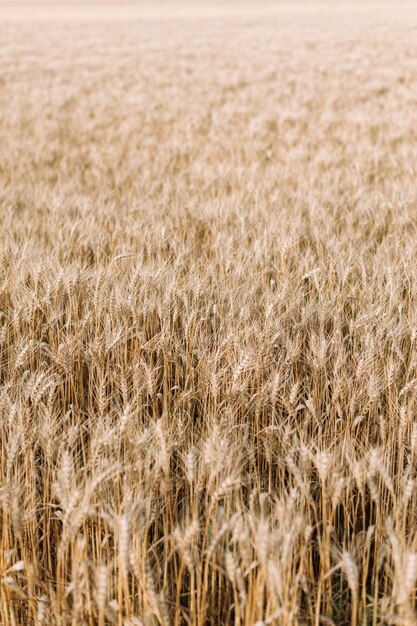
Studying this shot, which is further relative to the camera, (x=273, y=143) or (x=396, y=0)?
(x=396, y=0)

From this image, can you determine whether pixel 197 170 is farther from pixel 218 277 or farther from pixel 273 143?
pixel 218 277

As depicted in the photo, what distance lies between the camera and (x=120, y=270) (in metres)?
2.11

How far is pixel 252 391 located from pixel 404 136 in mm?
4373

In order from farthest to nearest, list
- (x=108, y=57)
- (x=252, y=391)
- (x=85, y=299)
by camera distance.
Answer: (x=108, y=57) < (x=85, y=299) < (x=252, y=391)

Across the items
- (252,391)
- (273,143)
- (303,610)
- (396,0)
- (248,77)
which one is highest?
(396,0)

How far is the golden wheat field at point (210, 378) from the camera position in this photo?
37.6 inches

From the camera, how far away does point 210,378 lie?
1398mm

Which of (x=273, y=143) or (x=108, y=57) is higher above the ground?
(x=108, y=57)

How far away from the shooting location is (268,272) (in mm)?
2131

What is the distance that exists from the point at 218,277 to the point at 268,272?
191 mm

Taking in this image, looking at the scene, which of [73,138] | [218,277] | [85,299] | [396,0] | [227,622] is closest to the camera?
[227,622]

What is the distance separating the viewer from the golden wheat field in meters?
0.95

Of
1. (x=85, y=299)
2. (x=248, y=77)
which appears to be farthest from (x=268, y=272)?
(x=248, y=77)

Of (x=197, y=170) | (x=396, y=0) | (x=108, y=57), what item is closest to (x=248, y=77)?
(x=108, y=57)
